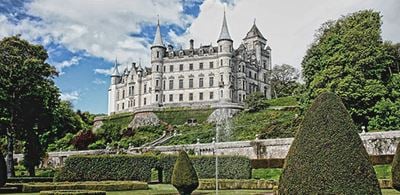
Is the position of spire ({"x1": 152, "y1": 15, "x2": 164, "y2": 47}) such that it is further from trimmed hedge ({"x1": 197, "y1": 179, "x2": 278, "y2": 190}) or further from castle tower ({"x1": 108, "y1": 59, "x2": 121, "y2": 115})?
trimmed hedge ({"x1": 197, "y1": 179, "x2": 278, "y2": 190})

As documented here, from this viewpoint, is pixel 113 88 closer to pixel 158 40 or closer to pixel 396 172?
pixel 158 40

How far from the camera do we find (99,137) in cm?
6144

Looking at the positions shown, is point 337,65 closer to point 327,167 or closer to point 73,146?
point 327,167

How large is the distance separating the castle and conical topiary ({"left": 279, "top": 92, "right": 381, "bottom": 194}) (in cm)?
6249

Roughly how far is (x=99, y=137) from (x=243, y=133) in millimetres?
20825

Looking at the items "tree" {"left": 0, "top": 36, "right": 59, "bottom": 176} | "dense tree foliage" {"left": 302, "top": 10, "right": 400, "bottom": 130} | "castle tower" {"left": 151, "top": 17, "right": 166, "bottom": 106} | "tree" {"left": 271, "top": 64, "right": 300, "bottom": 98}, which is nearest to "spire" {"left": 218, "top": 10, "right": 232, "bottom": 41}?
"castle tower" {"left": 151, "top": 17, "right": 166, "bottom": 106}

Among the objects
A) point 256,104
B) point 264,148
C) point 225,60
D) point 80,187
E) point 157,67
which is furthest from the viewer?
point 157,67

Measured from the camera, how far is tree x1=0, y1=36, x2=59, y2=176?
114 ft

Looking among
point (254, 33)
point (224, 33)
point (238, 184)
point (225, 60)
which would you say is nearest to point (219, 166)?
point (238, 184)

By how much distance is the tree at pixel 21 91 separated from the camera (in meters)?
34.6

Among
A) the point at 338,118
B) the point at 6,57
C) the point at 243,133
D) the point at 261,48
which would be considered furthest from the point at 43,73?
the point at 261,48

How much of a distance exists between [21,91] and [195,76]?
44742mm

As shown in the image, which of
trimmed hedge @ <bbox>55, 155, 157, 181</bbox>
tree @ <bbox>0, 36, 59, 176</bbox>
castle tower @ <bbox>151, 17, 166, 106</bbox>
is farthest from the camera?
castle tower @ <bbox>151, 17, 166, 106</bbox>

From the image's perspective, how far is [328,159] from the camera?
8.57 meters
